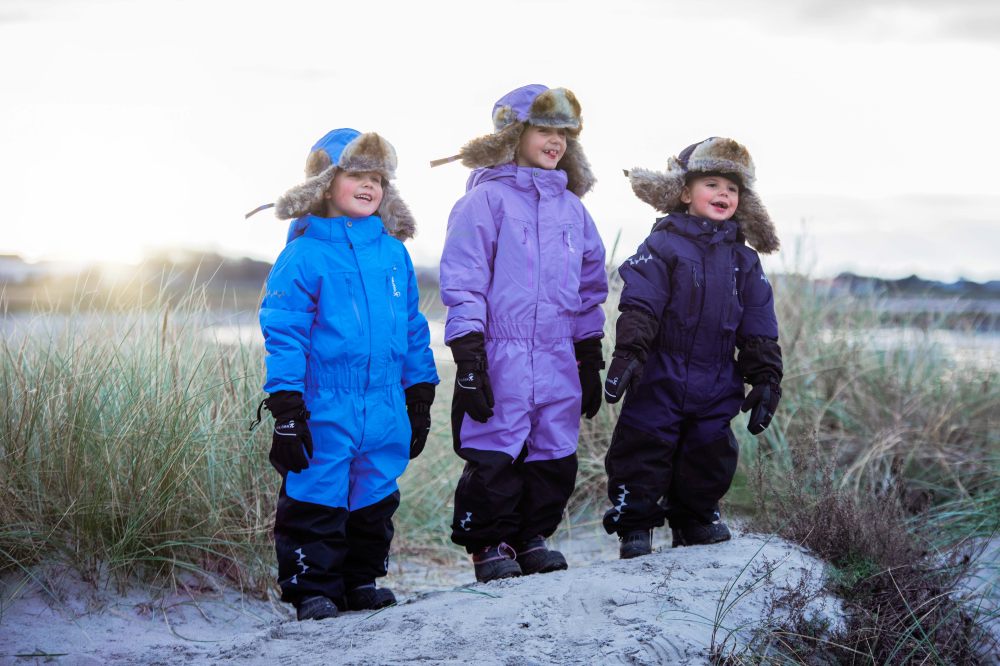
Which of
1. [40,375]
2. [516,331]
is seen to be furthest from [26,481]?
[516,331]

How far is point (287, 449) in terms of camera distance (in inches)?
158

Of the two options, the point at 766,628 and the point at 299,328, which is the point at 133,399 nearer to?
the point at 299,328

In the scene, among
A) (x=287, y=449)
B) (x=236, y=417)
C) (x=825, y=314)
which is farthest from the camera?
(x=825, y=314)

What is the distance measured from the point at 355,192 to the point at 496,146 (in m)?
0.71

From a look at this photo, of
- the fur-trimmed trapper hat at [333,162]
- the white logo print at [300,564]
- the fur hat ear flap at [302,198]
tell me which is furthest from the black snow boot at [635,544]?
the fur hat ear flap at [302,198]

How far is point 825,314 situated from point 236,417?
16.0 feet

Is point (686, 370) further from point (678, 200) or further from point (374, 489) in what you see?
point (374, 489)

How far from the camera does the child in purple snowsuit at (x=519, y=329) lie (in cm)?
447

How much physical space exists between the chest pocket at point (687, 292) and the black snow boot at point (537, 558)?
4.00ft

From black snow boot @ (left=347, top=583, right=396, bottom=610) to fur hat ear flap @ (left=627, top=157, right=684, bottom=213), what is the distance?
2.18 meters

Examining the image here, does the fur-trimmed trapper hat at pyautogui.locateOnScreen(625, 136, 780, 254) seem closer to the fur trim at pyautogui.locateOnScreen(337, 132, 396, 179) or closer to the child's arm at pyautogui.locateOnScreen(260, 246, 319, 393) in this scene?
the fur trim at pyautogui.locateOnScreen(337, 132, 396, 179)

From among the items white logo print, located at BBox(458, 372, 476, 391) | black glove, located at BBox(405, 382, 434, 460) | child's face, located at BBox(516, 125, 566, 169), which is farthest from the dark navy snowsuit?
black glove, located at BBox(405, 382, 434, 460)

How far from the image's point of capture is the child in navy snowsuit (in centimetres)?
448

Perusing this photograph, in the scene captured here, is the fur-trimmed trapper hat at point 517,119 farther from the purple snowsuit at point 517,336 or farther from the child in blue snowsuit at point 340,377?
the child in blue snowsuit at point 340,377
